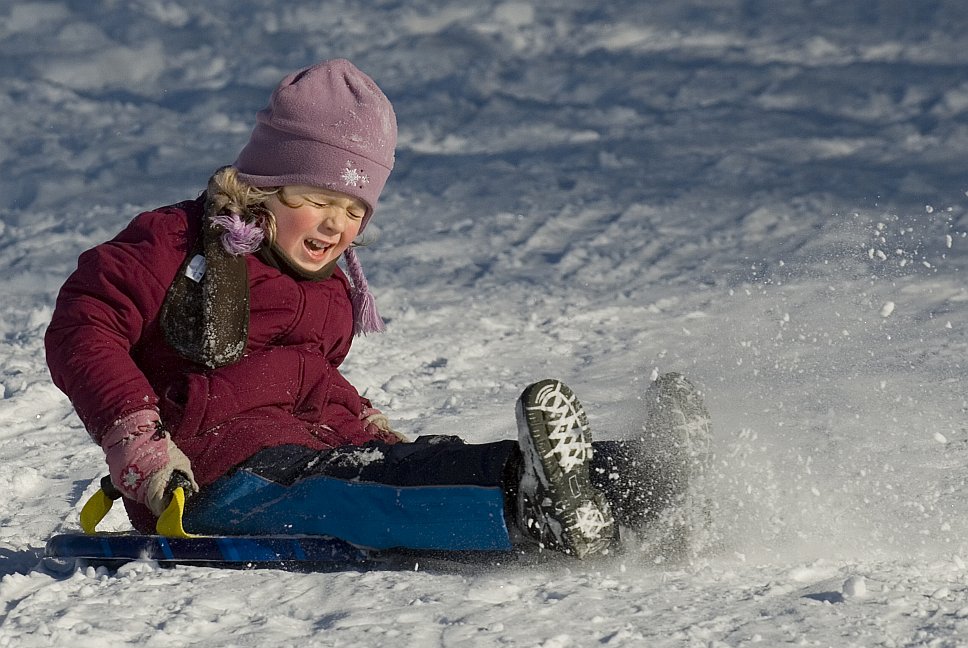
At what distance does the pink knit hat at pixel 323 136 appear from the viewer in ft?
8.70

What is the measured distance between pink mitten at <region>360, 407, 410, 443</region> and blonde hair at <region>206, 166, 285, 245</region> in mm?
536

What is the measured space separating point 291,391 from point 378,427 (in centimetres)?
33

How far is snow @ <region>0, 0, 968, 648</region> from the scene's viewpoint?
2.08 meters

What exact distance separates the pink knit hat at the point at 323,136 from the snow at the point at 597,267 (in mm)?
448

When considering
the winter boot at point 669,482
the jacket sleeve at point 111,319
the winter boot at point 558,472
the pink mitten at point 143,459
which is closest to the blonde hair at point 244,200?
the jacket sleeve at point 111,319

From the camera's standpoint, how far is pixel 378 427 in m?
2.97

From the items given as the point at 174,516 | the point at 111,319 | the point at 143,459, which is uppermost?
the point at 111,319

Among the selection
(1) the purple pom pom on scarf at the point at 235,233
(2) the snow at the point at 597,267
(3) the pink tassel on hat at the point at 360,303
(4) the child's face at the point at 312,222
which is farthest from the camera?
(3) the pink tassel on hat at the point at 360,303

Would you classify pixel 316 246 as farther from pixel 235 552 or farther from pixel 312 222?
pixel 235 552

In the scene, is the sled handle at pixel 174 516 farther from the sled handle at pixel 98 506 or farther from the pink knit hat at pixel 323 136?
the pink knit hat at pixel 323 136

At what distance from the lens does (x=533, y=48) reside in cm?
853

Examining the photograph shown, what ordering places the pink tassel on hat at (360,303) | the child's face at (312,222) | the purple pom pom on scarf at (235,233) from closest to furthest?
the purple pom pom on scarf at (235,233)
the child's face at (312,222)
the pink tassel on hat at (360,303)

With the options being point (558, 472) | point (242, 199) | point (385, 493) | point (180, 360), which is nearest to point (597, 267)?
point (242, 199)

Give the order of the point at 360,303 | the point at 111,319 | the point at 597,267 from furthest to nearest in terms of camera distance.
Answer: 1. the point at 597,267
2. the point at 360,303
3. the point at 111,319
